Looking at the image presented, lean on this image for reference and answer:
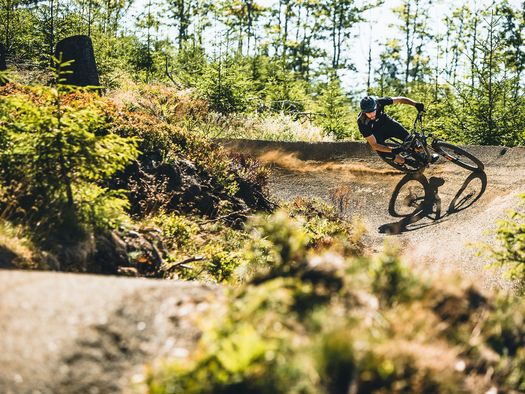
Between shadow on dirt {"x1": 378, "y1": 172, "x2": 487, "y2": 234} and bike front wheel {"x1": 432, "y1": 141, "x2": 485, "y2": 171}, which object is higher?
bike front wheel {"x1": 432, "y1": 141, "x2": 485, "y2": 171}

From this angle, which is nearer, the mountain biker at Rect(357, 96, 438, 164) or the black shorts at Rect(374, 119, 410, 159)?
the mountain biker at Rect(357, 96, 438, 164)

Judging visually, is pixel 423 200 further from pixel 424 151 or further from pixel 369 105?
pixel 369 105

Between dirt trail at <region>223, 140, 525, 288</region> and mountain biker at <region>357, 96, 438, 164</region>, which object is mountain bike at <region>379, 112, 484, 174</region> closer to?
mountain biker at <region>357, 96, 438, 164</region>

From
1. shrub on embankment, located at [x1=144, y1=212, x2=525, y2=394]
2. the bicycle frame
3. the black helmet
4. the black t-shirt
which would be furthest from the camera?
the bicycle frame

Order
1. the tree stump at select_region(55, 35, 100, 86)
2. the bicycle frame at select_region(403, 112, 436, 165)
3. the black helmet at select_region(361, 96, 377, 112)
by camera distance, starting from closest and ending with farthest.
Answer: the black helmet at select_region(361, 96, 377, 112) → the bicycle frame at select_region(403, 112, 436, 165) → the tree stump at select_region(55, 35, 100, 86)

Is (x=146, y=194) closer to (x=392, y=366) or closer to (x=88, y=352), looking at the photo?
(x=88, y=352)

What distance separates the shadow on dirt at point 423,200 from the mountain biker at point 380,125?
857 millimetres

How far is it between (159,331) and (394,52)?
126 ft

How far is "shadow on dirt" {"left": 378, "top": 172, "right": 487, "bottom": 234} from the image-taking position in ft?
39.8

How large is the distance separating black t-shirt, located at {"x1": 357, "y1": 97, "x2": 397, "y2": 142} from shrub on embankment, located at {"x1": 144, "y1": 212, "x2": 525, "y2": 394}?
8767 mm

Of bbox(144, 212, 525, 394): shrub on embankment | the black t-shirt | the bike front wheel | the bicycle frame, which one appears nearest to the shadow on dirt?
the bike front wheel

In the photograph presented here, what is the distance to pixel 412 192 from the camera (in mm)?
13461

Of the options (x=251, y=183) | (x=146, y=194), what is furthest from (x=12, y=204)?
(x=251, y=183)

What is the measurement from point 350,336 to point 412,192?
11.3 metres
